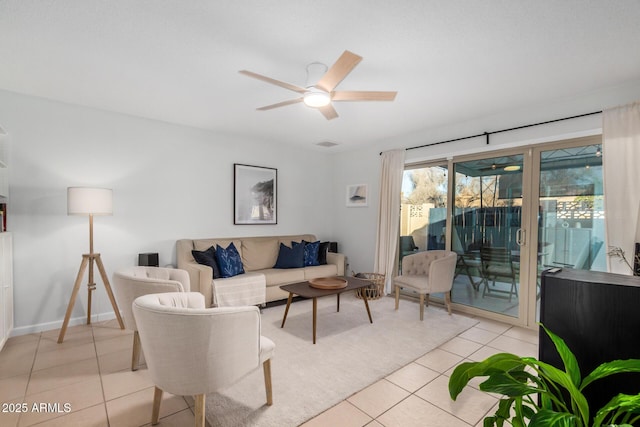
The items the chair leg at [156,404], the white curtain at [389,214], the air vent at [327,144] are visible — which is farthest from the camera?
the air vent at [327,144]

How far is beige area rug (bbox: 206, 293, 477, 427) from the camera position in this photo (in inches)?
77.5

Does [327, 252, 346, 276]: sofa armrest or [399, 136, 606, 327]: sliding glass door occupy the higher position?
[399, 136, 606, 327]: sliding glass door

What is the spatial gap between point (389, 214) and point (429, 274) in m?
1.31

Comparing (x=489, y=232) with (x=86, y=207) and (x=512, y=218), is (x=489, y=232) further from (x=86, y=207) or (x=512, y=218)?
(x=86, y=207)

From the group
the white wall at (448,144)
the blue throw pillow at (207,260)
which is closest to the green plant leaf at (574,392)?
the white wall at (448,144)

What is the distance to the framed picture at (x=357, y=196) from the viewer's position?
5.30 meters

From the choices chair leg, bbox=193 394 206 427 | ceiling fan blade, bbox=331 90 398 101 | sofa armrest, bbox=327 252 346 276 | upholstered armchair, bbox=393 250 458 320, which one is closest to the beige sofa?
sofa armrest, bbox=327 252 346 276

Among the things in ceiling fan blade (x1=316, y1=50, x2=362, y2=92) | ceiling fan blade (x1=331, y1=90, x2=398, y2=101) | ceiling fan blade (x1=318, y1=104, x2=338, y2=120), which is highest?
ceiling fan blade (x1=316, y1=50, x2=362, y2=92)

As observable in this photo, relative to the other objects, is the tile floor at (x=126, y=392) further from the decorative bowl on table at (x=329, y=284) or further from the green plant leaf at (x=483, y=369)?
the decorative bowl on table at (x=329, y=284)

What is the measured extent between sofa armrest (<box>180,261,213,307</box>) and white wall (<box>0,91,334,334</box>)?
0.72m

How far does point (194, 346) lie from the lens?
4.99 feet

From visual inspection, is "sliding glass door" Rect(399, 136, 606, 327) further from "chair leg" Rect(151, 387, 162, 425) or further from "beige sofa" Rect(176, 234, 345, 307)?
"chair leg" Rect(151, 387, 162, 425)

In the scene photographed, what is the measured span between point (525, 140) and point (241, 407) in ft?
12.7

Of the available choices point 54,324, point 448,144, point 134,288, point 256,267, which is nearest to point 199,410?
point 134,288
